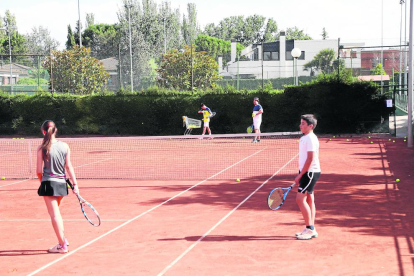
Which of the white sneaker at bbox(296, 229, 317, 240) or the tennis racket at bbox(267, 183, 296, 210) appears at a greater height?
the tennis racket at bbox(267, 183, 296, 210)

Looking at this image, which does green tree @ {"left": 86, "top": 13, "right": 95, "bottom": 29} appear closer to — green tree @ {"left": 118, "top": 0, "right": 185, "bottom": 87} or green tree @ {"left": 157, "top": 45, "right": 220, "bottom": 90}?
green tree @ {"left": 118, "top": 0, "right": 185, "bottom": 87}

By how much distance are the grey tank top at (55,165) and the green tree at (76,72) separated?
35.6m

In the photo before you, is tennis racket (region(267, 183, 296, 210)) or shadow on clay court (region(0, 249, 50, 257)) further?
tennis racket (region(267, 183, 296, 210))

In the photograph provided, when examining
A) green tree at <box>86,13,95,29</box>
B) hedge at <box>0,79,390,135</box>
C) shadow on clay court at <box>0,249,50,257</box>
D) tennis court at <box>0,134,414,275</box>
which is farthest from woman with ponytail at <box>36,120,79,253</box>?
green tree at <box>86,13,95,29</box>

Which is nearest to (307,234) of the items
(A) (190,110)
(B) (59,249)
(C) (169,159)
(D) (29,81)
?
(B) (59,249)

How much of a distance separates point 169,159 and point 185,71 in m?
25.8

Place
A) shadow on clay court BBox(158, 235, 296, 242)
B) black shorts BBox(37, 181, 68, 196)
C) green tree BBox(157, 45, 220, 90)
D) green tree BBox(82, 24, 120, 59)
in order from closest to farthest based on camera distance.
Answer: black shorts BBox(37, 181, 68, 196), shadow on clay court BBox(158, 235, 296, 242), green tree BBox(157, 45, 220, 90), green tree BBox(82, 24, 120, 59)

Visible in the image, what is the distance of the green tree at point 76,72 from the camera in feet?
140

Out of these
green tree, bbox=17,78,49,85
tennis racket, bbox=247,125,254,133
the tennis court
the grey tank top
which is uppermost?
green tree, bbox=17,78,49,85

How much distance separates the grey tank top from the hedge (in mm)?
20960

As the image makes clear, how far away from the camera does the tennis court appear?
262 inches

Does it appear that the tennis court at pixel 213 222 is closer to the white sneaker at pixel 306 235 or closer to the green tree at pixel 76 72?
the white sneaker at pixel 306 235

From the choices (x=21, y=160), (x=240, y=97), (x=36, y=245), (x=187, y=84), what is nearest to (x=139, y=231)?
(x=36, y=245)

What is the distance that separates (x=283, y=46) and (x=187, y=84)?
129 feet
